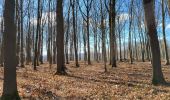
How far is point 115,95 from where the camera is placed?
36.8 ft

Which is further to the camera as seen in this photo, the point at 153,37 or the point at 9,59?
the point at 153,37

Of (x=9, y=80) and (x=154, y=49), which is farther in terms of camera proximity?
(x=154, y=49)

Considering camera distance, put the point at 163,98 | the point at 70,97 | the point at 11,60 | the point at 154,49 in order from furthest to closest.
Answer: the point at 154,49 → the point at 70,97 → the point at 163,98 → the point at 11,60

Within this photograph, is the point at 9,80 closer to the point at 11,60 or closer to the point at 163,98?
the point at 11,60

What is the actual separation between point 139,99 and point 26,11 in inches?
997

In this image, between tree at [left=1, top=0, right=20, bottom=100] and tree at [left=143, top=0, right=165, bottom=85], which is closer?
tree at [left=1, top=0, right=20, bottom=100]

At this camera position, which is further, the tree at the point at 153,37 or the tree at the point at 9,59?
the tree at the point at 153,37

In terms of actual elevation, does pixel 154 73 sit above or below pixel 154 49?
below

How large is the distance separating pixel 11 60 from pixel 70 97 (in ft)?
8.82

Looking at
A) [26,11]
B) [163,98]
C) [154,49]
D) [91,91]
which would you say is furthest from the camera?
[26,11]

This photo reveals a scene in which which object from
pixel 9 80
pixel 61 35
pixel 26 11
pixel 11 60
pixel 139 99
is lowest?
pixel 139 99

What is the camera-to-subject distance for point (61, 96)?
36.4 ft

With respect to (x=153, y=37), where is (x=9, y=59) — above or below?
below

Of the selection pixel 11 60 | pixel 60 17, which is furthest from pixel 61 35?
pixel 11 60
